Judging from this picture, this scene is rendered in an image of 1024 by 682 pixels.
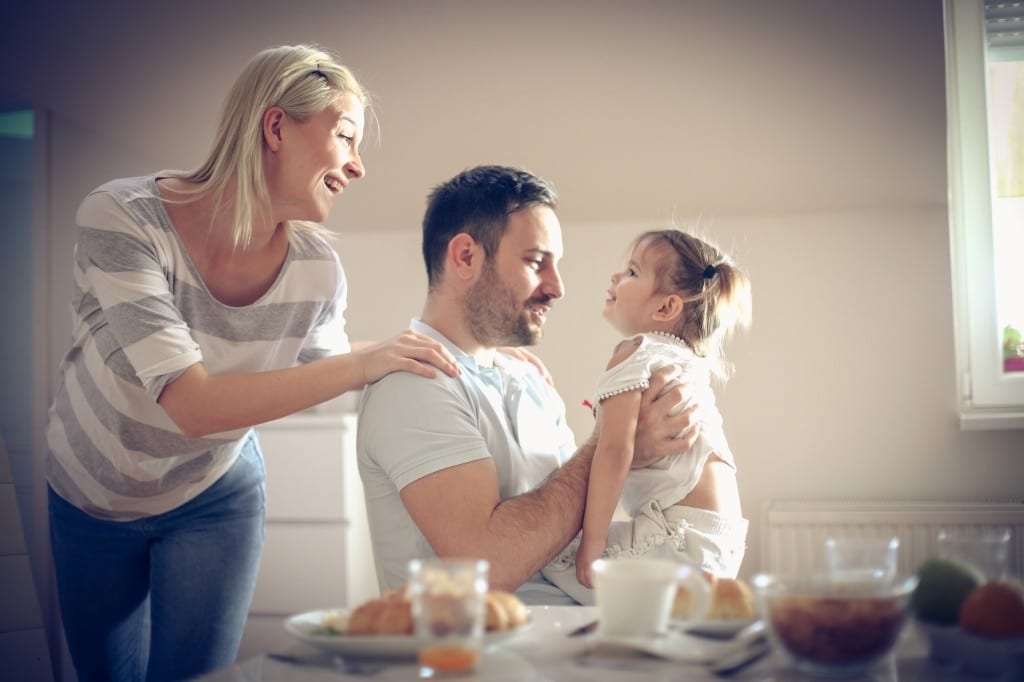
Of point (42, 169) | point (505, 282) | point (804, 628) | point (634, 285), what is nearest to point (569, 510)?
point (505, 282)

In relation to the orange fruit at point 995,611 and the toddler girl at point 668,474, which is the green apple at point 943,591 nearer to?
the orange fruit at point 995,611

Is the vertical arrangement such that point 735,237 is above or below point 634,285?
above

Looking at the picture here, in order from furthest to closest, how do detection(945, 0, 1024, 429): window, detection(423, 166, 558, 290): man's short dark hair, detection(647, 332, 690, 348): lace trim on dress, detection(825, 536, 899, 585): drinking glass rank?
detection(945, 0, 1024, 429): window < detection(647, 332, 690, 348): lace trim on dress < detection(423, 166, 558, 290): man's short dark hair < detection(825, 536, 899, 585): drinking glass

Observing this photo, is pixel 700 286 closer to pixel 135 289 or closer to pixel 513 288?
pixel 513 288

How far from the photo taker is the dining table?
834mm

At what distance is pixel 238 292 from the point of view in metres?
1.75

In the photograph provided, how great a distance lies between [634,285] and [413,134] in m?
1.68

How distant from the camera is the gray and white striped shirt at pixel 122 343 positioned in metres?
1.55

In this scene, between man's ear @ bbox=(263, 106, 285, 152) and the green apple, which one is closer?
the green apple

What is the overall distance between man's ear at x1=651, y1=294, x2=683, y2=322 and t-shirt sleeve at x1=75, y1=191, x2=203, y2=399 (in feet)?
2.91

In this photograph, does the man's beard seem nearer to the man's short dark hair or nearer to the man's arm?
the man's short dark hair

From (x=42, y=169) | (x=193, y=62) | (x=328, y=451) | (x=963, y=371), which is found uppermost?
(x=193, y=62)

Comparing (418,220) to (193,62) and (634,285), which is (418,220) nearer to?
(193,62)

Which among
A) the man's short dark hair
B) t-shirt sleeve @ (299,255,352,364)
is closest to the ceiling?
the man's short dark hair
